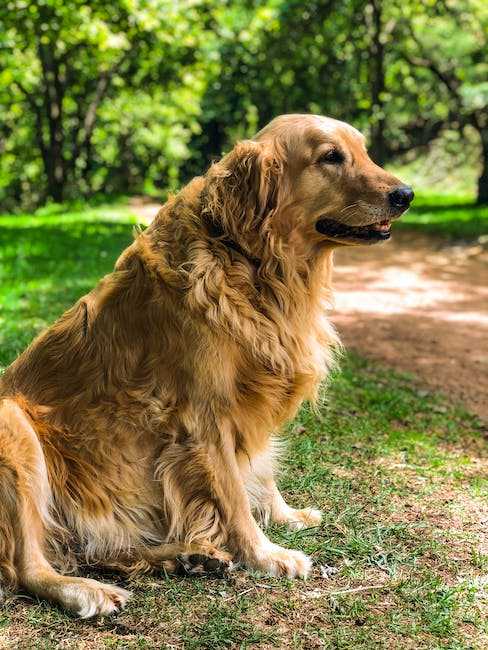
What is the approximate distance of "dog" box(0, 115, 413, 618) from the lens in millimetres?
3127

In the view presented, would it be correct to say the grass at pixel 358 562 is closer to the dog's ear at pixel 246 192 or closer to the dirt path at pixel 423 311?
the dirt path at pixel 423 311

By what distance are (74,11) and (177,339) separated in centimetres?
1232

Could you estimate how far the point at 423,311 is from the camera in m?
A: 8.69

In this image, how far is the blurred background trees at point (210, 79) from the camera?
52.5ft

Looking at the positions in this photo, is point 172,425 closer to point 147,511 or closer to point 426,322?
point 147,511

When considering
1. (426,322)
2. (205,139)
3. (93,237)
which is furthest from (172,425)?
(205,139)

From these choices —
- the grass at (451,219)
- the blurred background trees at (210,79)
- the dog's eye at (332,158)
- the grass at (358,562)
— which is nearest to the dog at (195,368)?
the dog's eye at (332,158)

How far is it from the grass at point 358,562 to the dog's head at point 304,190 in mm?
1375

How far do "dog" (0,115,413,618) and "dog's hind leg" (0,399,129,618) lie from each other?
1 cm

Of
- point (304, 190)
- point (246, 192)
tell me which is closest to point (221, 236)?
point (246, 192)

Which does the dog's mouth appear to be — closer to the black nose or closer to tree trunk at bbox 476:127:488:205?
the black nose

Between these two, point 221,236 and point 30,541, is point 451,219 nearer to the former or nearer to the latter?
point 221,236

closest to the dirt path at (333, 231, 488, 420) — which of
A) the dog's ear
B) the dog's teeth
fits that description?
the dog's teeth

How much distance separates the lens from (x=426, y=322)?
8141mm
